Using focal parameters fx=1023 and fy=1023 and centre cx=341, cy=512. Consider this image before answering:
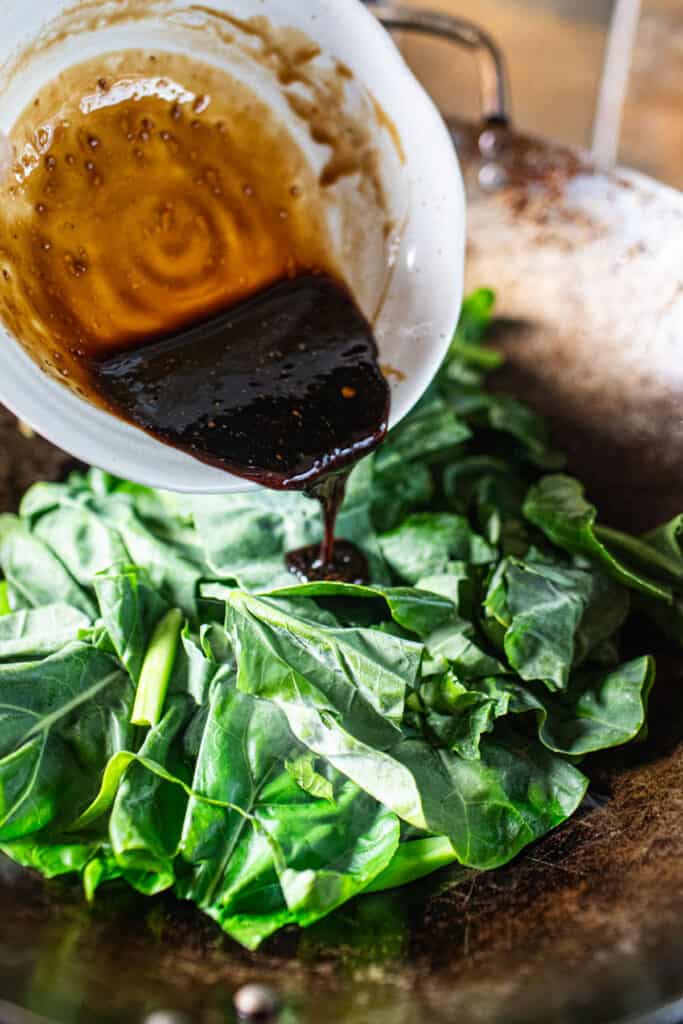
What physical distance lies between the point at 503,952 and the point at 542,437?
108cm

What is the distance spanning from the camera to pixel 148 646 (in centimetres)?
149

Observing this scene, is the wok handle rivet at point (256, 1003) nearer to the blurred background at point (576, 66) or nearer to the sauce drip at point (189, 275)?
the sauce drip at point (189, 275)

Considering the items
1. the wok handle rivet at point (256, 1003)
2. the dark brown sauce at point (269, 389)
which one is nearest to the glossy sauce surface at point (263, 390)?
the dark brown sauce at point (269, 389)

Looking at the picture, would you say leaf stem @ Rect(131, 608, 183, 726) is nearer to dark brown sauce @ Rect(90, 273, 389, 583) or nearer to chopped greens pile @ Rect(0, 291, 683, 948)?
chopped greens pile @ Rect(0, 291, 683, 948)

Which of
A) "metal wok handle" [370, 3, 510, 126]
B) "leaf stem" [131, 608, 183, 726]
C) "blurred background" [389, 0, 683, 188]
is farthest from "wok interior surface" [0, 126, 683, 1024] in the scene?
"blurred background" [389, 0, 683, 188]

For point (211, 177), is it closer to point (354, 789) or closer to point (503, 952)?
point (354, 789)

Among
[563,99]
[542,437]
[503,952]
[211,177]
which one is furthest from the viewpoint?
[563,99]

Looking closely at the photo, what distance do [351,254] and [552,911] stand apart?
0.95 meters

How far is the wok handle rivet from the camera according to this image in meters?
1.04

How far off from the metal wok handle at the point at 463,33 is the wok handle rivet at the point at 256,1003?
1773mm

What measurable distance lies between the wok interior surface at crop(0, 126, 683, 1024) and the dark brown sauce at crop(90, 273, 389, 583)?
0.57m

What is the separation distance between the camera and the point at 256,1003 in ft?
3.43

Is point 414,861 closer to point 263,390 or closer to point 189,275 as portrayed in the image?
point 263,390

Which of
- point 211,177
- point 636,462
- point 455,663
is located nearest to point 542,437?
point 636,462
